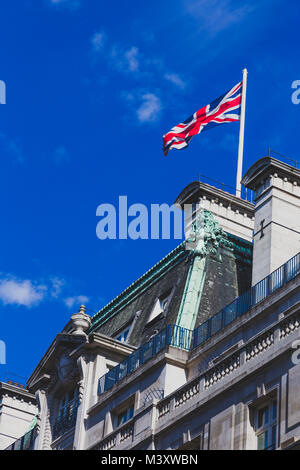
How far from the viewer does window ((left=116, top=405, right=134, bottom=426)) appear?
42625 millimetres

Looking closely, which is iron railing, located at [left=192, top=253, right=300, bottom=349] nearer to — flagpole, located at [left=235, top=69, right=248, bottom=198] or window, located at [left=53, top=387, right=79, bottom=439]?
window, located at [left=53, top=387, right=79, bottom=439]

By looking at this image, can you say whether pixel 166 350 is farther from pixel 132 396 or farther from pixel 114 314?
Result: pixel 114 314

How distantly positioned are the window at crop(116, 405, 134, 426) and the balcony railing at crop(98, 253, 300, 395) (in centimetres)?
118

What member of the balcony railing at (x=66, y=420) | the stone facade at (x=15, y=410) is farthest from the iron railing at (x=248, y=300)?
the stone facade at (x=15, y=410)

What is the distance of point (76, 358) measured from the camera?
155 feet

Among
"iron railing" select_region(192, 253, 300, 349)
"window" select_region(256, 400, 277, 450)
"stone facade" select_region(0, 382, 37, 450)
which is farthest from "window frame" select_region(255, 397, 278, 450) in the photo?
"stone facade" select_region(0, 382, 37, 450)

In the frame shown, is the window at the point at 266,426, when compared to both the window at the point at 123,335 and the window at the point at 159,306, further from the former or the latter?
the window at the point at 123,335

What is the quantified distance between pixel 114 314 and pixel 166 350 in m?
11.0

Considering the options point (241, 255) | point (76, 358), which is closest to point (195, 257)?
point (241, 255)

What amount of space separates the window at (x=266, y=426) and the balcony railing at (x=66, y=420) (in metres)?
12.2

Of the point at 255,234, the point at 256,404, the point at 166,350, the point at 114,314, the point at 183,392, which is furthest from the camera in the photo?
the point at 114,314

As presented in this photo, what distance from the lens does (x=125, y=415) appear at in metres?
43.0
